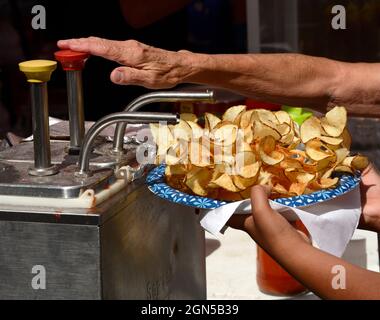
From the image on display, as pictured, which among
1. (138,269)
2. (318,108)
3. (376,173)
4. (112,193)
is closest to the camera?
(112,193)

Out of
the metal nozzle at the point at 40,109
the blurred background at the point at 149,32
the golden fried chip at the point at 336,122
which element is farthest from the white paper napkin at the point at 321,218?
the blurred background at the point at 149,32

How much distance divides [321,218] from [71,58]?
0.61m

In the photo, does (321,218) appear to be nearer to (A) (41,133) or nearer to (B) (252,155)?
(B) (252,155)

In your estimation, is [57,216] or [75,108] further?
[75,108]

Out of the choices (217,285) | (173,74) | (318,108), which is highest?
(173,74)

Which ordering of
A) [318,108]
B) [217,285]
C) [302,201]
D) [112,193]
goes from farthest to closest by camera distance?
1. [217,285]
2. [318,108]
3. [112,193]
4. [302,201]

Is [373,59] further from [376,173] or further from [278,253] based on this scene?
[278,253]

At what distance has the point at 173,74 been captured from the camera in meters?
1.66

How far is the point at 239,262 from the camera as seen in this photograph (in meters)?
2.70

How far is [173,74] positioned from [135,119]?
218 millimetres

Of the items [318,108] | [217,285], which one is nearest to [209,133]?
[318,108]

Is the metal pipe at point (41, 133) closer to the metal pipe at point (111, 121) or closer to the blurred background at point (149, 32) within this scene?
the metal pipe at point (111, 121)

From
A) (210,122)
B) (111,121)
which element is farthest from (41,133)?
(210,122)

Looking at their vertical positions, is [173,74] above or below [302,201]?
above
